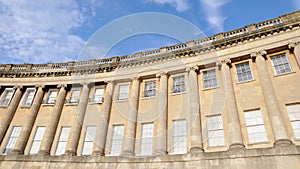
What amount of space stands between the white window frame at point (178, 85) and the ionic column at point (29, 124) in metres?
14.2

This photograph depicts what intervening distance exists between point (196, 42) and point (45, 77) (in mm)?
16850

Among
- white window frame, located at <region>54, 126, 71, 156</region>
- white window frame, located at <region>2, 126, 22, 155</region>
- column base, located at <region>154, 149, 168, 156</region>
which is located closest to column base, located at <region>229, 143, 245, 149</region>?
column base, located at <region>154, 149, 168, 156</region>

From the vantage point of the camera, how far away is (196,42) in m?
19.4

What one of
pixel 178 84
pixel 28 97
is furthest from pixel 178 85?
pixel 28 97

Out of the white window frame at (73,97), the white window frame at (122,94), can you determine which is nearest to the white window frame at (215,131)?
the white window frame at (122,94)

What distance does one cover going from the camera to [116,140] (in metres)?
17.6

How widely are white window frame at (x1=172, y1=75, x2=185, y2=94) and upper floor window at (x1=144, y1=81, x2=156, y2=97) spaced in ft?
6.47

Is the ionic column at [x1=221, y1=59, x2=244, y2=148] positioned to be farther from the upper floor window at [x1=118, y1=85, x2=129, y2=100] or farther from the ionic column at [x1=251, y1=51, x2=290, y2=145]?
the upper floor window at [x1=118, y1=85, x2=129, y2=100]

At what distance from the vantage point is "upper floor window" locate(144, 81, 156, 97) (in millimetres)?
19164

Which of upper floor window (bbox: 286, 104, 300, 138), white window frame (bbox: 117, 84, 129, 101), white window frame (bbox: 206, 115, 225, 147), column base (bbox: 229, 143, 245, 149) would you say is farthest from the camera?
white window frame (bbox: 117, 84, 129, 101)

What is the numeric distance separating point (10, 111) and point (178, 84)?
17.5m

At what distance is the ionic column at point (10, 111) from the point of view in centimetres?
1978

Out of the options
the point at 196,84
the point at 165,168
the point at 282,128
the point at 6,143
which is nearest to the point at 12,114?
the point at 6,143

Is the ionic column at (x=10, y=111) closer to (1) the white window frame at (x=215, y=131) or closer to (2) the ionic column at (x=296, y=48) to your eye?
(1) the white window frame at (x=215, y=131)
